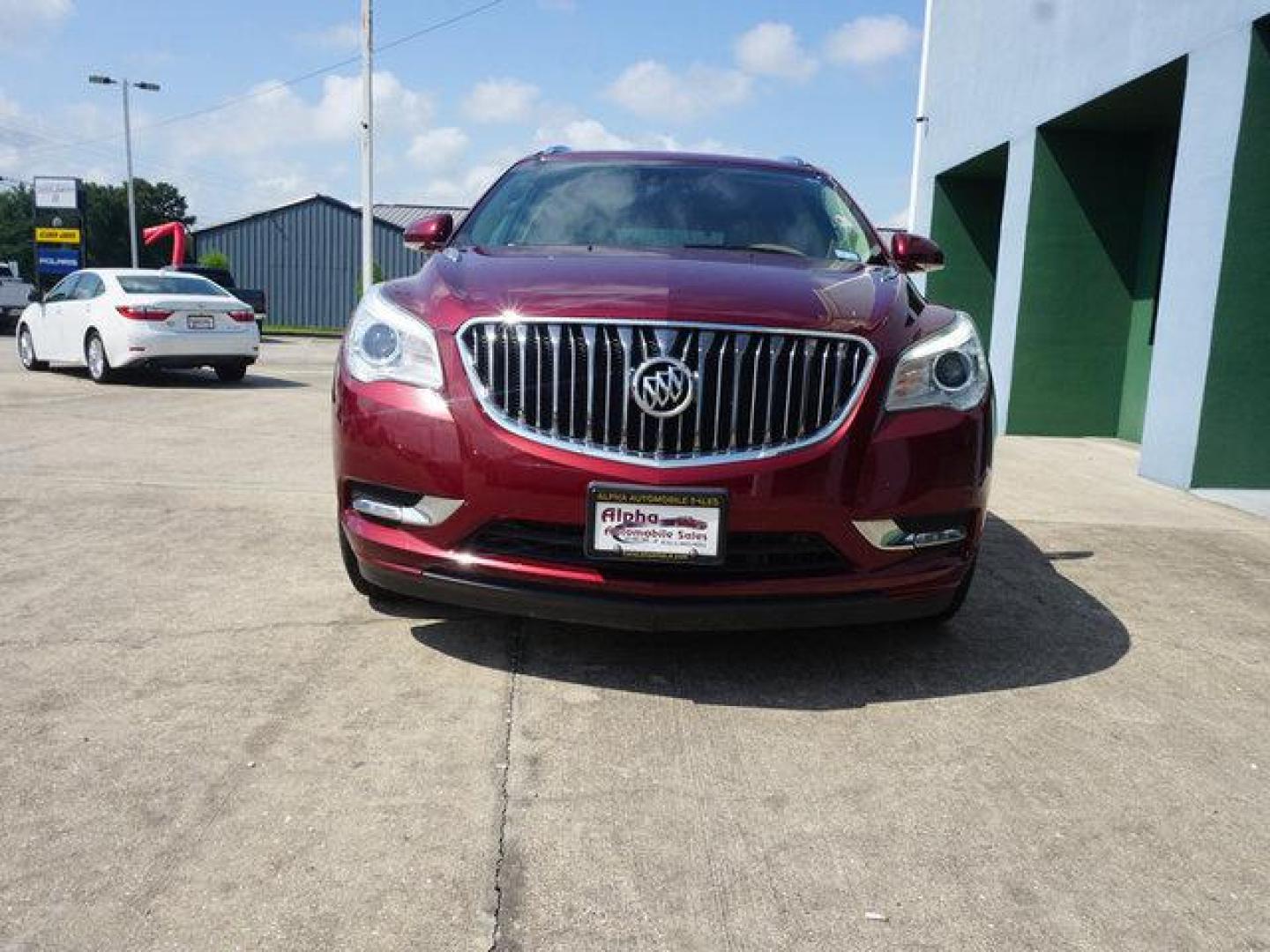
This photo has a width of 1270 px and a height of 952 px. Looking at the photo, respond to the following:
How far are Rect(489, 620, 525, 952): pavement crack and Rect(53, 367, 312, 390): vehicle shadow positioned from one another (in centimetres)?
951

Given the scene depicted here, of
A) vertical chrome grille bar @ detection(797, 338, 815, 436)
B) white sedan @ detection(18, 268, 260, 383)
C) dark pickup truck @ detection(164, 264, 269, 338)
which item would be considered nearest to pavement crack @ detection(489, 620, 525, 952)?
vertical chrome grille bar @ detection(797, 338, 815, 436)

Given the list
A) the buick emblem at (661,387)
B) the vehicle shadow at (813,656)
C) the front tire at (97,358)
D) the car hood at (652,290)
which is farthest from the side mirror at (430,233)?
the front tire at (97,358)

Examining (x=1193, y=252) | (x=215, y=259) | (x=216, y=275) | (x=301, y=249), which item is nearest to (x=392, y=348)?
(x=1193, y=252)

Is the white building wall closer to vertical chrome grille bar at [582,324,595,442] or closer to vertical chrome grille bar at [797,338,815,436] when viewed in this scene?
vertical chrome grille bar at [797,338,815,436]

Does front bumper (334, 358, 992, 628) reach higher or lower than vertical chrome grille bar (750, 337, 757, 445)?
lower

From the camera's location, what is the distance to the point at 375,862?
2115 millimetres

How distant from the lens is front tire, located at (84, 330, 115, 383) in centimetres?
1155

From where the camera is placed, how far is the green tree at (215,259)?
135 feet

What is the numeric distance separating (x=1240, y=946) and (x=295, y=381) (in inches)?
505

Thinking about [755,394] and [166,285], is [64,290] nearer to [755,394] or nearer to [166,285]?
[166,285]

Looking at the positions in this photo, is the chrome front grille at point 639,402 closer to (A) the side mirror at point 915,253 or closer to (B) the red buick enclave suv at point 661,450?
(B) the red buick enclave suv at point 661,450

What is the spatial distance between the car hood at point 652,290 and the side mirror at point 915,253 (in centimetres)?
75

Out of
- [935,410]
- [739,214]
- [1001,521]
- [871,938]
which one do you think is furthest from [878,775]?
[1001,521]

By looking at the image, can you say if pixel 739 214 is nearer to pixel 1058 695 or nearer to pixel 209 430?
pixel 1058 695
